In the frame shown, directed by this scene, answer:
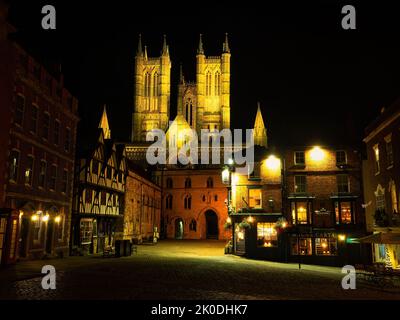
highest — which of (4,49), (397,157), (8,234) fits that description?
(4,49)

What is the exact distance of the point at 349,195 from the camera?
29875 mm

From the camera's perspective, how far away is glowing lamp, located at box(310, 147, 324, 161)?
30.8 m

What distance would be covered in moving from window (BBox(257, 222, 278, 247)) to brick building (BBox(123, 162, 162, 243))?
15250mm

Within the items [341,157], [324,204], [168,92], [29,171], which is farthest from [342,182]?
[168,92]

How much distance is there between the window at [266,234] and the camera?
100 feet

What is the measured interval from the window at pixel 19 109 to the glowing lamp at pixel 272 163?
61.9 ft

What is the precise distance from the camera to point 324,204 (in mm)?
30203

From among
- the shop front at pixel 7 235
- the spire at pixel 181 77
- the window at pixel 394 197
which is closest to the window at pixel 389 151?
the window at pixel 394 197

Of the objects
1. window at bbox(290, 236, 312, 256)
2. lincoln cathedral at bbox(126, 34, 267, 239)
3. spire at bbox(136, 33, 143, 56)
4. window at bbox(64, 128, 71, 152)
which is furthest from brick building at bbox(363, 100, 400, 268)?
spire at bbox(136, 33, 143, 56)

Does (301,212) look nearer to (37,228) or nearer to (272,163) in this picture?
(272,163)

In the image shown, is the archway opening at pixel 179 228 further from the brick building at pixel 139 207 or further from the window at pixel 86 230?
the window at pixel 86 230

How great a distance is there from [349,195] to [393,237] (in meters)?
11.5
